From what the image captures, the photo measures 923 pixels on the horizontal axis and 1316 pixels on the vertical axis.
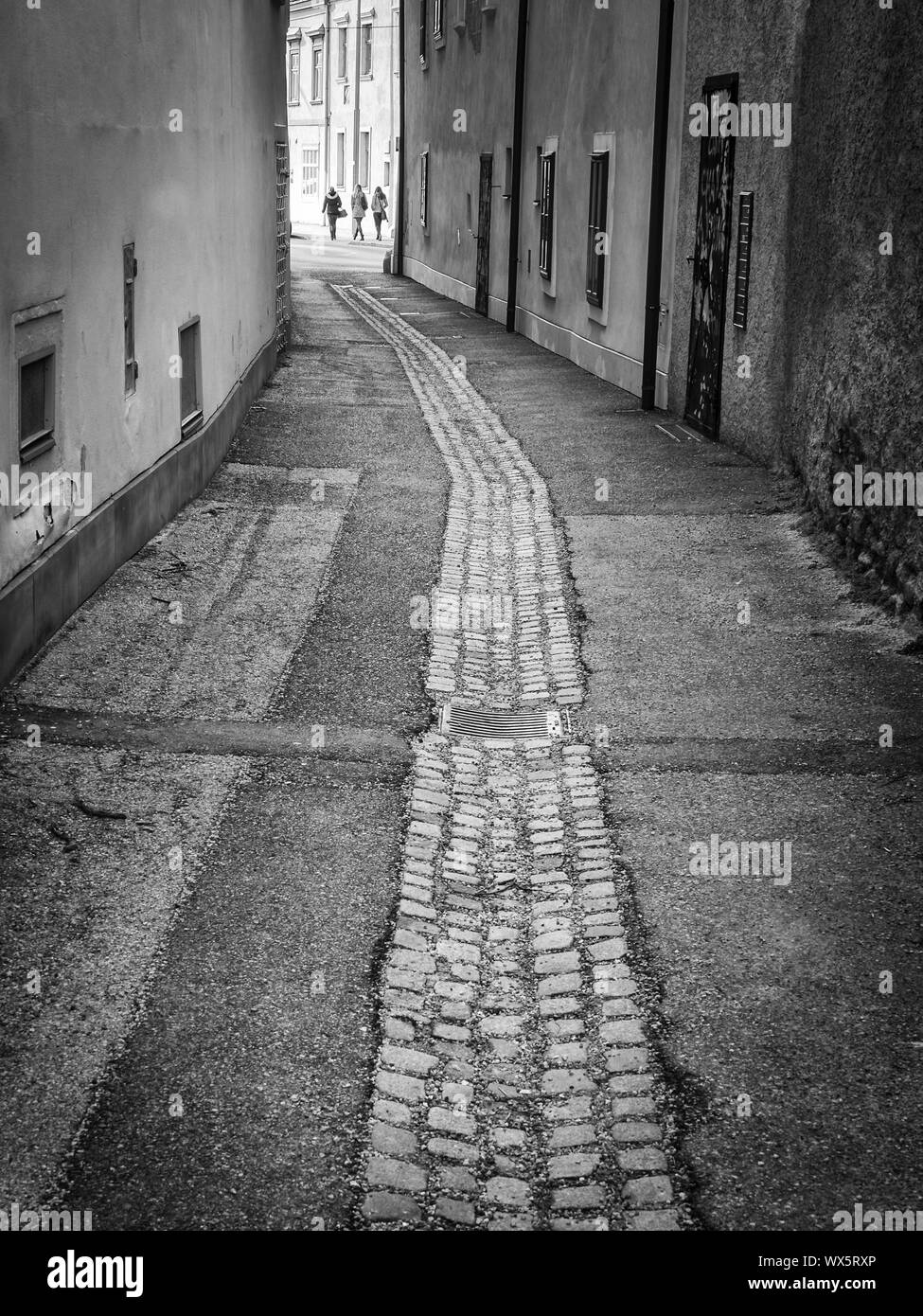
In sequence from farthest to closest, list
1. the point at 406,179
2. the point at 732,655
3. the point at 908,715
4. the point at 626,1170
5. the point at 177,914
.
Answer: the point at 406,179
the point at 732,655
the point at 908,715
the point at 177,914
the point at 626,1170

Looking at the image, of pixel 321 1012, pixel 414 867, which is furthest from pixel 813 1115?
pixel 414 867

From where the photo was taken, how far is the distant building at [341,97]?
57.9 meters

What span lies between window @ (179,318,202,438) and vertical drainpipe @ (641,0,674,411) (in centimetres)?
550

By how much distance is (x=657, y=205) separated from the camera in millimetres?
16016

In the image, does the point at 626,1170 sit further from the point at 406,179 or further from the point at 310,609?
the point at 406,179

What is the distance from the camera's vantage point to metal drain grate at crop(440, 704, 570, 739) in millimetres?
7566

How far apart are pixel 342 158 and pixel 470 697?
5884 cm

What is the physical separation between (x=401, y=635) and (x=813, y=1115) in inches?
194

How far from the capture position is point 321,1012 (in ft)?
16.1

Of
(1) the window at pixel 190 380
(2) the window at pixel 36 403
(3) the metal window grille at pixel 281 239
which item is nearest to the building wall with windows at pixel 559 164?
(3) the metal window grille at pixel 281 239
